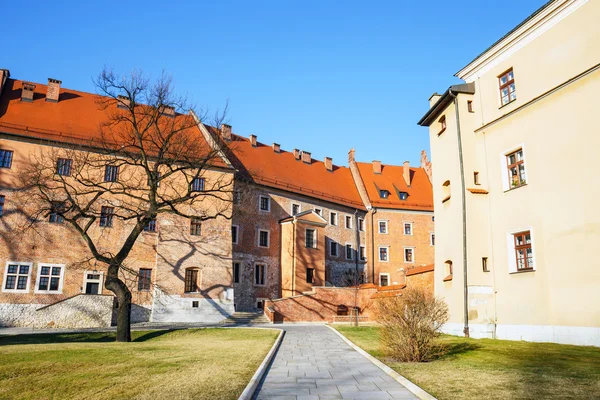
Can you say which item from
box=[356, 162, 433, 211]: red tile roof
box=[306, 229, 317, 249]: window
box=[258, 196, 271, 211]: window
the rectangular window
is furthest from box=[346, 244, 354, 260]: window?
box=[258, 196, 271, 211]: window

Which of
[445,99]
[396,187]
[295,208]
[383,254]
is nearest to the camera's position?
[445,99]

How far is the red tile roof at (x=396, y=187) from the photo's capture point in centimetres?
4784

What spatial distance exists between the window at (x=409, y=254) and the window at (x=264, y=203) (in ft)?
52.8

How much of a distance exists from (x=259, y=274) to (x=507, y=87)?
2400cm

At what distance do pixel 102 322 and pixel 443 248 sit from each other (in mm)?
19205

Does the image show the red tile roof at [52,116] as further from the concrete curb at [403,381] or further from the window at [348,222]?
the concrete curb at [403,381]

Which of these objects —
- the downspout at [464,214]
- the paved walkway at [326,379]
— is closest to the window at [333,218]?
the downspout at [464,214]

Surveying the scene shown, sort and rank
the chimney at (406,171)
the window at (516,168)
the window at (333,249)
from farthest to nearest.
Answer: the chimney at (406,171) < the window at (333,249) < the window at (516,168)

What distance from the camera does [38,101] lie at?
31.8 m

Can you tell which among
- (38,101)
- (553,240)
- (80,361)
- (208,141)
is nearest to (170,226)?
(208,141)

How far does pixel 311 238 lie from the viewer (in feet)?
128

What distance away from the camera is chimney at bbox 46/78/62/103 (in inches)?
1281

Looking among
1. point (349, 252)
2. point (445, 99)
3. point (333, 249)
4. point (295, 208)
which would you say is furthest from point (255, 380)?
point (349, 252)

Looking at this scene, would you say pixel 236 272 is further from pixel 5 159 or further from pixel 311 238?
pixel 5 159
